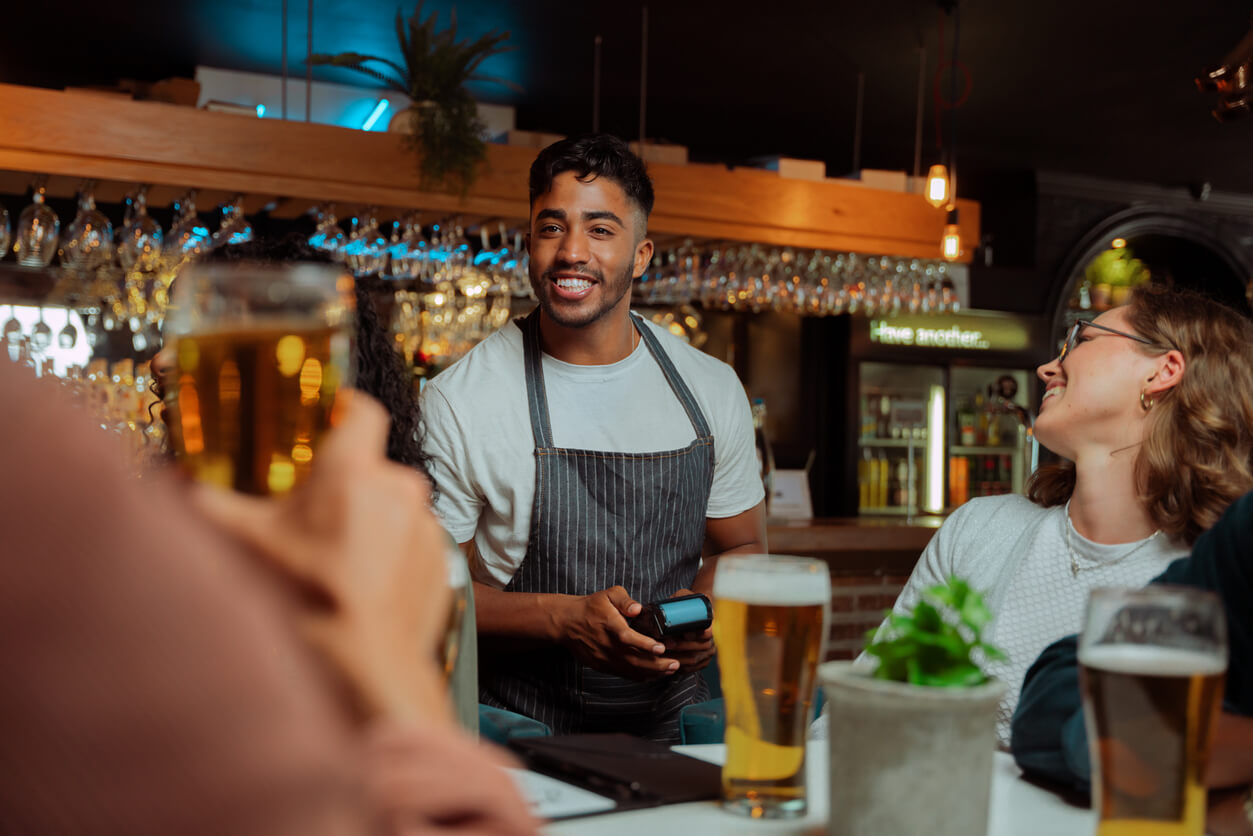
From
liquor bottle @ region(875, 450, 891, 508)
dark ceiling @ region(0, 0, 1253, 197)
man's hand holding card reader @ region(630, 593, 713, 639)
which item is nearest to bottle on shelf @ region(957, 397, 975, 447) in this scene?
liquor bottle @ region(875, 450, 891, 508)

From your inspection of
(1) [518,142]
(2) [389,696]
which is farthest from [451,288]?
(2) [389,696]

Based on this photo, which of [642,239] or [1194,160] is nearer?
[642,239]

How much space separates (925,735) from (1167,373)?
3.83 feet

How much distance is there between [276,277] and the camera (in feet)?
1.58

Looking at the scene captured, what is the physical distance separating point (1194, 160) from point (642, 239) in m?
6.22

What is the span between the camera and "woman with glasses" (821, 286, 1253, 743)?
5.43 ft

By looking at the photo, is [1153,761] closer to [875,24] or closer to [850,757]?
[850,757]

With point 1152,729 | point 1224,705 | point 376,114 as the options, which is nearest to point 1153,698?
point 1152,729

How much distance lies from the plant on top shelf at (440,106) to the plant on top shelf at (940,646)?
3380 millimetres

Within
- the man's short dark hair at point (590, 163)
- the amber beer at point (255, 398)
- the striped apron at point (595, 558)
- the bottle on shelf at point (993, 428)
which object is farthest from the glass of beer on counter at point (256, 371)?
the bottle on shelf at point (993, 428)

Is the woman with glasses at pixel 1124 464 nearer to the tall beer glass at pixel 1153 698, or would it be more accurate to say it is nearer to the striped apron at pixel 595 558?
the striped apron at pixel 595 558

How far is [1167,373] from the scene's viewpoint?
5.69ft

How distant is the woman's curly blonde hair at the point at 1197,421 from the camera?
1.63 m

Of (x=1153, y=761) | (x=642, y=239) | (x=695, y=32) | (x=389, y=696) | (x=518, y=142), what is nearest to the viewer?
(x=389, y=696)
